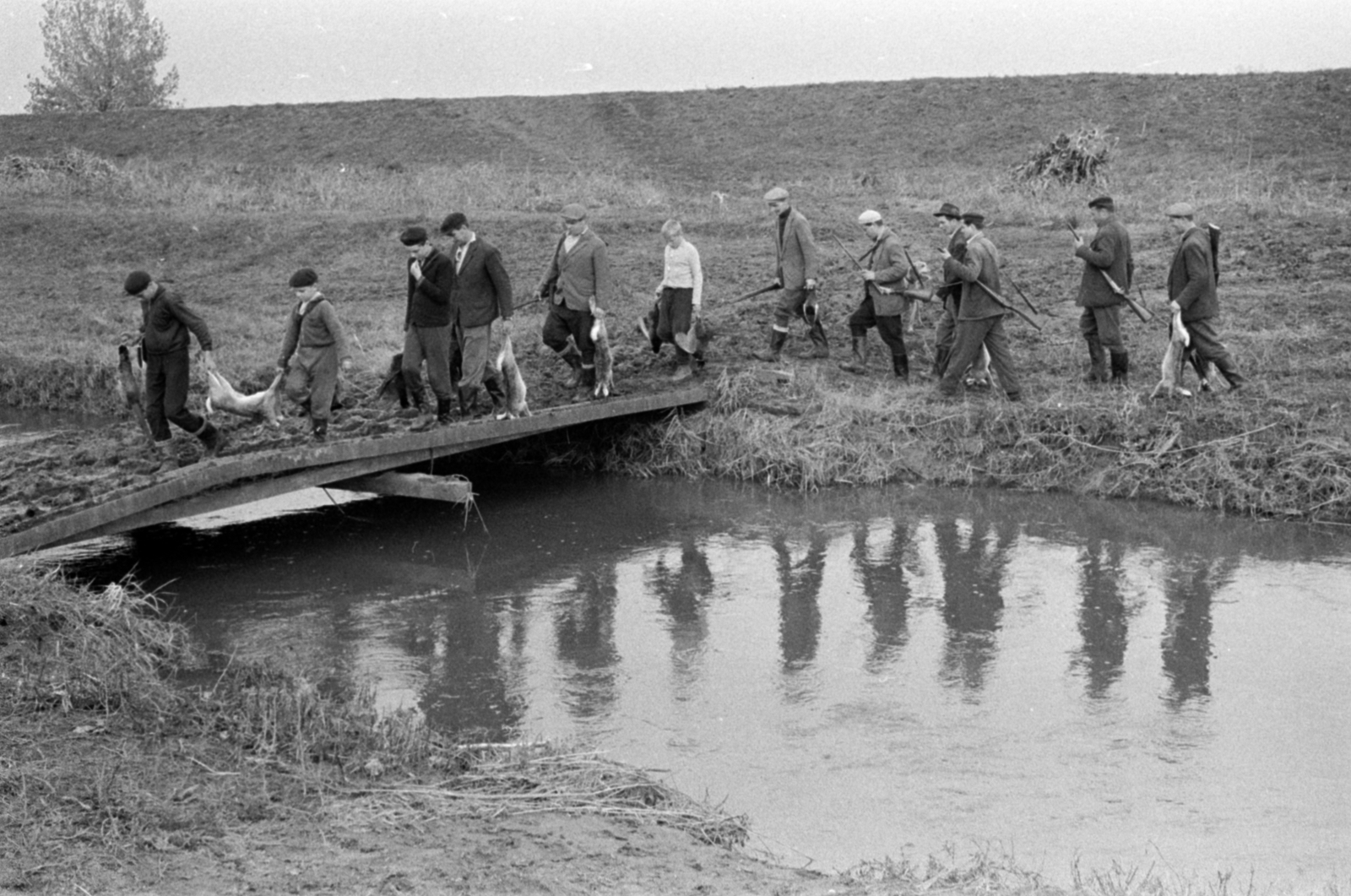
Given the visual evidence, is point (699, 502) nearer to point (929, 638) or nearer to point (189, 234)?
point (929, 638)

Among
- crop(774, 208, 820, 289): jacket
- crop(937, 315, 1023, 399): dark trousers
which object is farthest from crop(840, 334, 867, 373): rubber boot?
crop(937, 315, 1023, 399): dark trousers

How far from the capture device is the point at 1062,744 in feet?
24.1

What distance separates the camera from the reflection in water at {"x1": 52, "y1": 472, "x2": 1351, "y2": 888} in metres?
6.70

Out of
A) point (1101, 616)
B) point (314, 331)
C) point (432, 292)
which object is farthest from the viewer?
point (432, 292)

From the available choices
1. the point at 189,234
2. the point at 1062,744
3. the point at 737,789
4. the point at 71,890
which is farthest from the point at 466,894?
the point at 189,234

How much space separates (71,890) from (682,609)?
16.7 feet

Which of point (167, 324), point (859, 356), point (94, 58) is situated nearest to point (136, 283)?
point (167, 324)

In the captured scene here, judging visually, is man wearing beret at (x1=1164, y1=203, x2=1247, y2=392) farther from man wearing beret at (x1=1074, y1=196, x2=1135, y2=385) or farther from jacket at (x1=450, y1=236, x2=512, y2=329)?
jacket at (x1=450, y1=236, x2=512, y2=329)

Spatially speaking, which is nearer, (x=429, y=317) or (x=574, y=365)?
Answer: (x=429, y=317)

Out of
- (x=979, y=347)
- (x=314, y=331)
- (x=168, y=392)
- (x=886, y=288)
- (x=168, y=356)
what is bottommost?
(x=168, y=392)

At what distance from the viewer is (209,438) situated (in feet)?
35.5

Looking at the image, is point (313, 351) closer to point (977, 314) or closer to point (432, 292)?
point (432, 292)

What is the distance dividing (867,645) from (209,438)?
5081mm

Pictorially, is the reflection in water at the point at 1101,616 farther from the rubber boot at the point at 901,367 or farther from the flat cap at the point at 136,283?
the flat cap at the point at 136,283
